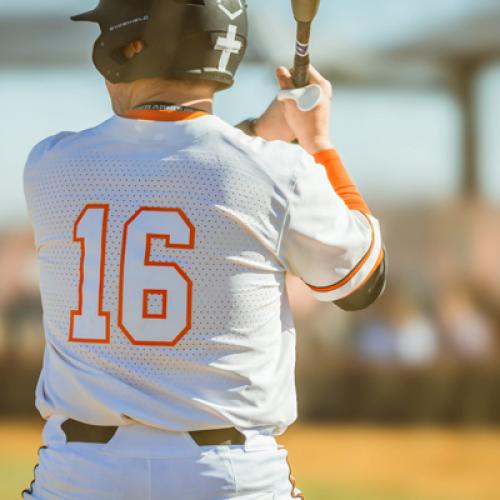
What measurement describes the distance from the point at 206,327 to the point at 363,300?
0.28 meters

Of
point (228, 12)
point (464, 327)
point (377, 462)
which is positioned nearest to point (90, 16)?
point (228, 12)

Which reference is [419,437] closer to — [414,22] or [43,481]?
[414,22]

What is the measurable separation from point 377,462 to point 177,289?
825 cm

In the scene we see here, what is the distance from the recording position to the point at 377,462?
9.45m

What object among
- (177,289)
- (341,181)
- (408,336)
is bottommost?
(408,336)

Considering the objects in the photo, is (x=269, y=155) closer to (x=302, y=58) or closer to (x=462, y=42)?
(x=302, y=58)

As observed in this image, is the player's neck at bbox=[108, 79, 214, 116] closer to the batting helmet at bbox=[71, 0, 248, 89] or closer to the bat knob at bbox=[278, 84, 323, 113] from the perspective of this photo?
the batting helmet at bbox=[71, 0, 248, 89]

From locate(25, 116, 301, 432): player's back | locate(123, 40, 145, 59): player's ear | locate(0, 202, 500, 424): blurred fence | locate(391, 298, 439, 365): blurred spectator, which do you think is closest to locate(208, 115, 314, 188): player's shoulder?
locate(25, 116, 301, 432): player's back

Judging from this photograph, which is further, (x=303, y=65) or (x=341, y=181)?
(x=303, y=65)

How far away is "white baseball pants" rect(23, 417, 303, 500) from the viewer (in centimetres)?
149

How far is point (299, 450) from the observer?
9875mm

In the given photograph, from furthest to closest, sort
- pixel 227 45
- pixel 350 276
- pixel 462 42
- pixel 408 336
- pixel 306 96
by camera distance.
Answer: pixel 462 42 → pixel 408 336 → pixel 306 96 → pixel 227 45 → pixel 350 276

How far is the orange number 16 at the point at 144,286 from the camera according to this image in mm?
1528

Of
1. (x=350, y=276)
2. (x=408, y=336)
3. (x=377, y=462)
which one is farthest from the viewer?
(x=408, y=336)
